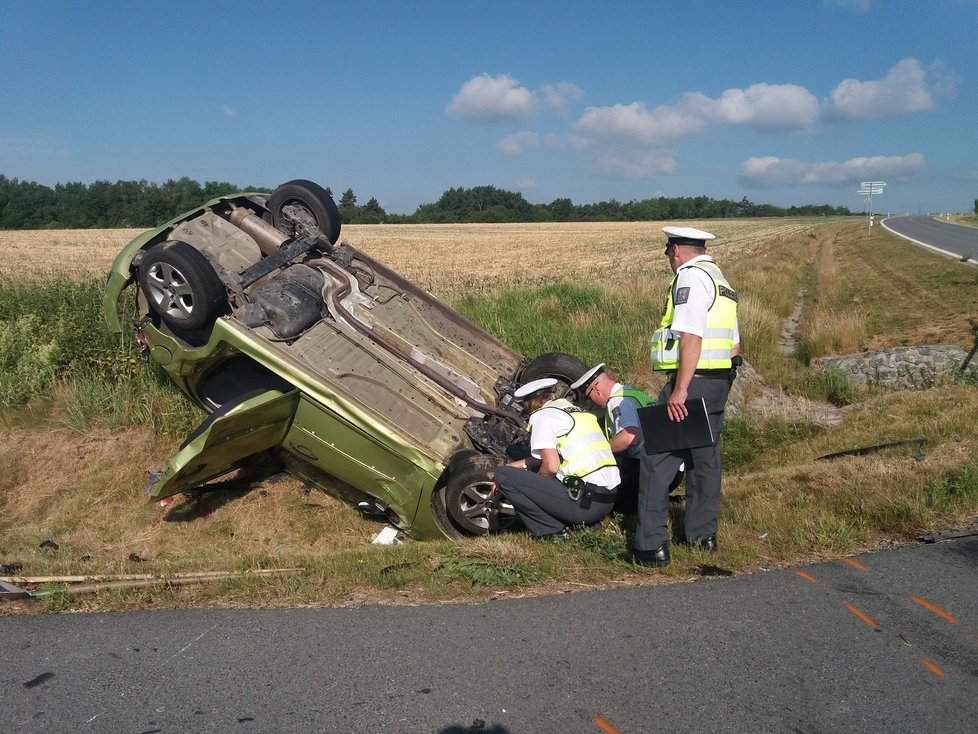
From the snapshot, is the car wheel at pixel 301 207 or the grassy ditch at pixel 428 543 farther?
the car wheel at pixel 301 207

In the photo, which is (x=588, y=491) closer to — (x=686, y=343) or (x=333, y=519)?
(x=686, y=343)

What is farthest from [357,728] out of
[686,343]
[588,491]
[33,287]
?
[33,287]

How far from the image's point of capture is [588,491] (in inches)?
170

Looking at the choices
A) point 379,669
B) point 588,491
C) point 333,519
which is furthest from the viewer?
point 333,519

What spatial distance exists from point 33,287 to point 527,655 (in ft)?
26.5

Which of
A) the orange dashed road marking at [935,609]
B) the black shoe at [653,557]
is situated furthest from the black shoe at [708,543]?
the orange dashed road marking at [935,609]

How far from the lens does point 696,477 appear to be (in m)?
4.13

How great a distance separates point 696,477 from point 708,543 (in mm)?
357

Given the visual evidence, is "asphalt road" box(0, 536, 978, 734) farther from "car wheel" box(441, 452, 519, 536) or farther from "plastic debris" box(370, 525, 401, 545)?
"plastic debris" box(370, 525, 401, 545)

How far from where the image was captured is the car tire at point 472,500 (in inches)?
191

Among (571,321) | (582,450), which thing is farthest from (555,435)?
(571,321)

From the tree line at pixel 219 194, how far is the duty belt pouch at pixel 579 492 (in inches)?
1122

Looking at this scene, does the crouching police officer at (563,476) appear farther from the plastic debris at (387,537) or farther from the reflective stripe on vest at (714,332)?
the plastic debris at (387,537)

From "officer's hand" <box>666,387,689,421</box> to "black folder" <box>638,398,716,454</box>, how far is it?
22 millimetres
